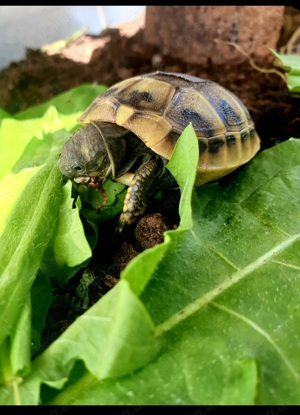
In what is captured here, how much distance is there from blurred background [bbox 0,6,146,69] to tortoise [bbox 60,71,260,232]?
0.71 meters

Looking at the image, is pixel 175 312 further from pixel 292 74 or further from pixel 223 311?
pixel 292 74

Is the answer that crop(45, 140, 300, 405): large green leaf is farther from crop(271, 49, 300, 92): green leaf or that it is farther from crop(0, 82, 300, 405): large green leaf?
crop(271, 49, 300, 92): green leaf

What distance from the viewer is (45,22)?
5.91 feet

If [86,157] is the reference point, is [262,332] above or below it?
below

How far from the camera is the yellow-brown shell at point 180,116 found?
3.76 feet

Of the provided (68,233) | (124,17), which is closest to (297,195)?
(68,233)

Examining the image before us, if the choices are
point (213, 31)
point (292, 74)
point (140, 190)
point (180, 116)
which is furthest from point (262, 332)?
point (213, 31)

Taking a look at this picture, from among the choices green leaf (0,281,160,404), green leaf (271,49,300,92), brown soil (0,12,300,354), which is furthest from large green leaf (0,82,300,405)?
brown soil (0,12,300,354)

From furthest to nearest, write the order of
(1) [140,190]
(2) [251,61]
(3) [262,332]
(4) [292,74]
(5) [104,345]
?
(2) [251,61]
(4) [292,74]
(1) [140,190]
(3) [262,332]
(5) [104,345]

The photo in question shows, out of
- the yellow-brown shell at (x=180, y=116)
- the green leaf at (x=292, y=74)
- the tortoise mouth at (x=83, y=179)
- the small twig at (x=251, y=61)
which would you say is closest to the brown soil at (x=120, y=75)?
the small twig at (x=251, y=61)

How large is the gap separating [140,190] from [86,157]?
15 centimetres

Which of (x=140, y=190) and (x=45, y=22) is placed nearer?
(x=140, y=190)

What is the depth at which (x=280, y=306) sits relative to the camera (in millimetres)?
898

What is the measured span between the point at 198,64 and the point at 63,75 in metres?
0.53
